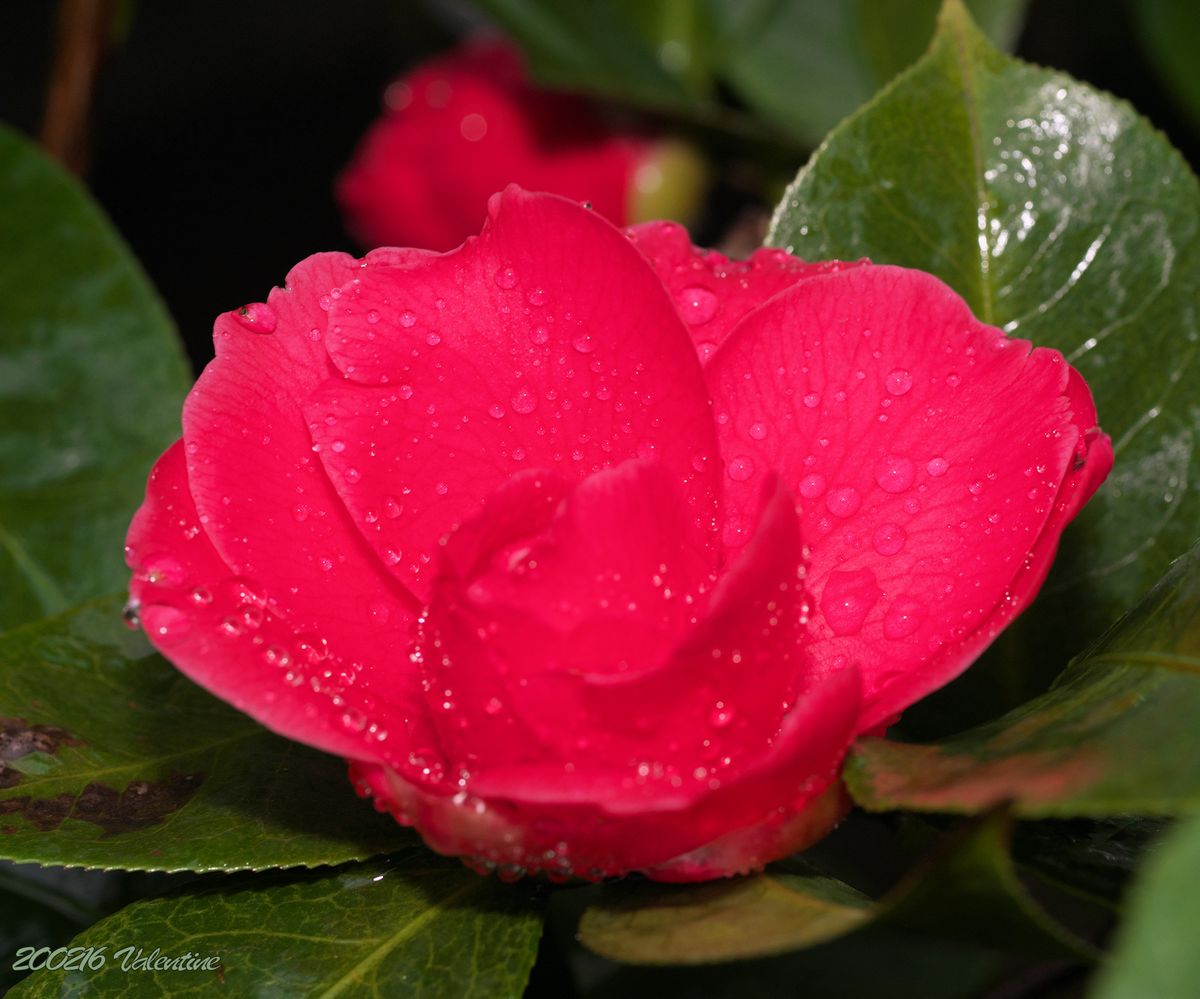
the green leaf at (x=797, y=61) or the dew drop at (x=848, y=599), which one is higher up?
the dew drop at (x=848, y=599)

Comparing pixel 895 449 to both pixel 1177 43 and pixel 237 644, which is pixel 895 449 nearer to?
pixel 237 644

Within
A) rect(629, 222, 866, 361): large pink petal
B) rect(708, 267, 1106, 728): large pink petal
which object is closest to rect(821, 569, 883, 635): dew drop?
rect(708, 267, 1106, 728): large pink petal

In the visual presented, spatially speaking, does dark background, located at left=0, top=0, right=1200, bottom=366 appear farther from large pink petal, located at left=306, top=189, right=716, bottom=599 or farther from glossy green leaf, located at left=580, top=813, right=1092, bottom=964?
glossy green leaf, located at left=580, top=813, right=1092, bottom=964

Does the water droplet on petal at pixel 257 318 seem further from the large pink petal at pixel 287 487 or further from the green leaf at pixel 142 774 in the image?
the green leaf at pixel 142 774

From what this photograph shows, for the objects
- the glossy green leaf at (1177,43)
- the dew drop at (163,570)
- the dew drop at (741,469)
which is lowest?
the dew drop at (163,570)

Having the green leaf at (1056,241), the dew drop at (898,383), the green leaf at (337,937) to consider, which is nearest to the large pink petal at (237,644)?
the green leaf at (337,937)

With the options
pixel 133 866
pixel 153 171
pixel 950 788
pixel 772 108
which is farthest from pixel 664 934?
pixel 153 171

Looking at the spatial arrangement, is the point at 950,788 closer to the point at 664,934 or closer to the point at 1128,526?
the point at 664,934
